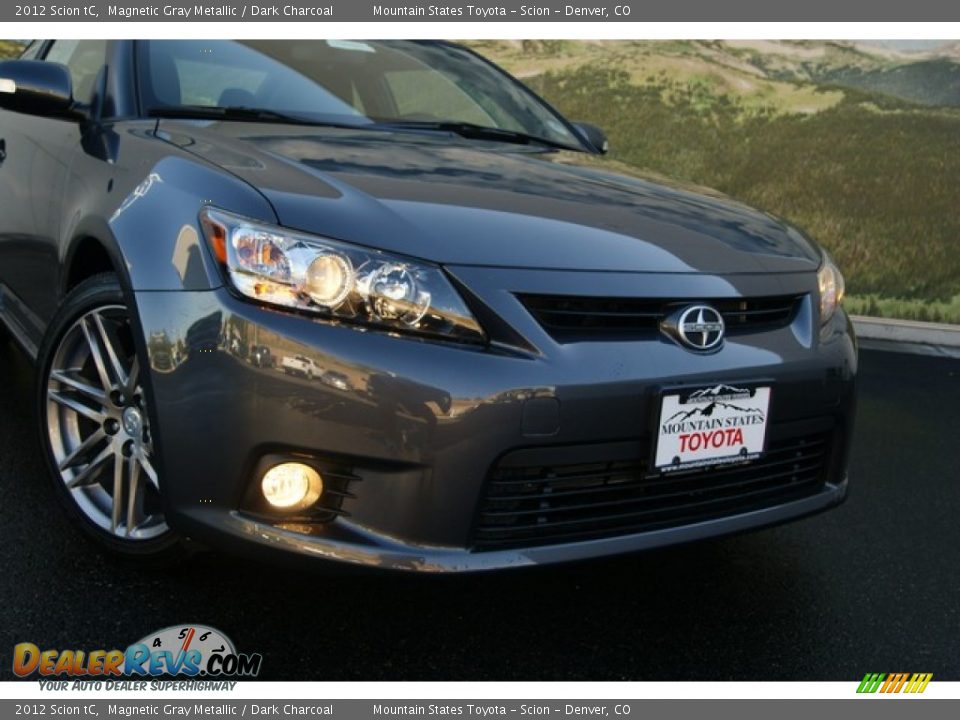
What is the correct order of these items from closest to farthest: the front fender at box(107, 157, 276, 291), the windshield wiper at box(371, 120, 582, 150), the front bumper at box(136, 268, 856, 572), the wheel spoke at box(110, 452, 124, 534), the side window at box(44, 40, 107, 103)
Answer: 1. the front bumper at box(136, 268, 856, 572)
2. the front fender at box(107, 157, 276, 291)
3. the wheel spoke at box(110, 452, 124, 534)
4. the side window at box(44, 40, 107, 103)
5. the windshield wiper at box(371, 120, 582, 150)

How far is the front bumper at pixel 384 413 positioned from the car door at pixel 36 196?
99 centimetres

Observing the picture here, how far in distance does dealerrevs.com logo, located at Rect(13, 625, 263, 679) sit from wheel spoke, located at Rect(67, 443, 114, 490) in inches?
18.3

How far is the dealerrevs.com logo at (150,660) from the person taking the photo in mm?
1924

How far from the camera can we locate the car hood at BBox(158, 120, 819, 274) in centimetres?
192

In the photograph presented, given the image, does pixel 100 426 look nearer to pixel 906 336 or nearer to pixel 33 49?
pixel 33 49

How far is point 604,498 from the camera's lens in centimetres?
195

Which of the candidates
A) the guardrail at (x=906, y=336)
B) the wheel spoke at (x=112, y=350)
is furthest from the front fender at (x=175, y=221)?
the guardrail at (x=906, y=336)

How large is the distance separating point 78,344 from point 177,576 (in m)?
0.64

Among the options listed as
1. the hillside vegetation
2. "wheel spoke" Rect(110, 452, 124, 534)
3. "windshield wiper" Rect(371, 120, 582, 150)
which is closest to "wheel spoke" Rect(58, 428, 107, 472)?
"wheel spoke" Rect(110, 452, 124, 534)

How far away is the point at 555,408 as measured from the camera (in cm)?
182

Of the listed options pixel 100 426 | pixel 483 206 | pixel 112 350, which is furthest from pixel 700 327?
pixel 100 426

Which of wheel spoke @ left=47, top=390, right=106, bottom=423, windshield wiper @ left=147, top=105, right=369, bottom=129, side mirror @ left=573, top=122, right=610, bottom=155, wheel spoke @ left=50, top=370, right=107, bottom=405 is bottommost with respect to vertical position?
wheel spoke @ left=47, top=390, right=106, bottom=423

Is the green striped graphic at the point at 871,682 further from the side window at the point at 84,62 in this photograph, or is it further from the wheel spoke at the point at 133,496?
the side window at the point at 84,62

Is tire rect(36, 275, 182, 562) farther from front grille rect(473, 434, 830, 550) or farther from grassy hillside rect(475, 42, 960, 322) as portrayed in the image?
grassy hillside rect(475, 42, 960, 322)
